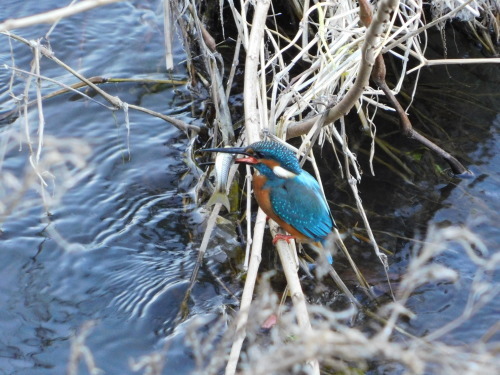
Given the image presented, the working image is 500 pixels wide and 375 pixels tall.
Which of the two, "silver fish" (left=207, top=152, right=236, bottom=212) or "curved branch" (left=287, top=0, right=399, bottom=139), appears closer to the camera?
"curved branch" (left=287, top=0, right=399, bottom=139)

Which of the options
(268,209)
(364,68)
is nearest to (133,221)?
(268,209)

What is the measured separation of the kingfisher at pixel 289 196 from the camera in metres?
3.67

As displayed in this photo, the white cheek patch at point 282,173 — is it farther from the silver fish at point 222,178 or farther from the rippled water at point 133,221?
the rippled water at point 133,221

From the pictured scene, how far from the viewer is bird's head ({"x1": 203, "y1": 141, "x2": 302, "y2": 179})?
3.57m

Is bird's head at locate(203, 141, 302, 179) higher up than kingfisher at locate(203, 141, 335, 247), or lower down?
higher up

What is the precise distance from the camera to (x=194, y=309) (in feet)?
13.3

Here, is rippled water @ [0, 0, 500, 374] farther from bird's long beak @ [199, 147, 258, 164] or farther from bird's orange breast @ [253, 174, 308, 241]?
bird's long beak @ [199, 147, 258, 164]

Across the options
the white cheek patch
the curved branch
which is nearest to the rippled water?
the white cheek patch

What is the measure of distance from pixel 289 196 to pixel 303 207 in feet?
0.34

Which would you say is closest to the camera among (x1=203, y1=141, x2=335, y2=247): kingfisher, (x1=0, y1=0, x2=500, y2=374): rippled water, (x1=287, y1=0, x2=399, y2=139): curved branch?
(x1=287, y1=0, x2=399, y2=139): curved branch

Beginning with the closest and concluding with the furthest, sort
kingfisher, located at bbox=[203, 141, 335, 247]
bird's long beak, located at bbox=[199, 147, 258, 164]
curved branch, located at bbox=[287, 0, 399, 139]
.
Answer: curved branch, located at bbox=[287, 0, 399, 139] < bird's long beak, located at bbox=[199, 147, 258, 164] < kingfisher, located at bbox=[203, 141, 335, 247]

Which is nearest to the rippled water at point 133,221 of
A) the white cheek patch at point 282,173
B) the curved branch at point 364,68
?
the white cheek patch at point 282,173

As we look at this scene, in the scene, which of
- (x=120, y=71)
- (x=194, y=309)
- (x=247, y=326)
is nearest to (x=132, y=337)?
(x=194, y=309)

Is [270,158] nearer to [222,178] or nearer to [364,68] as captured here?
[222,178]
